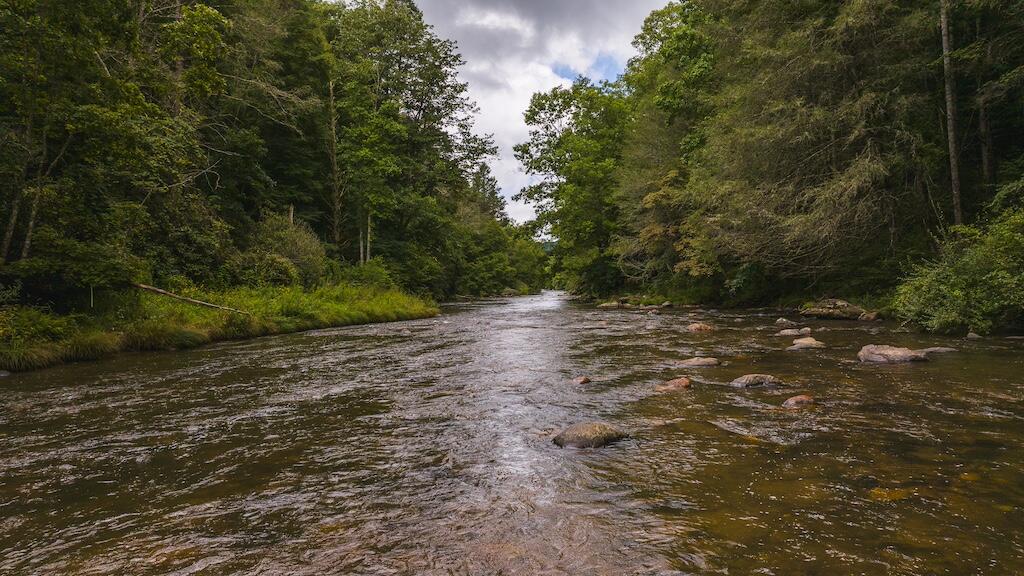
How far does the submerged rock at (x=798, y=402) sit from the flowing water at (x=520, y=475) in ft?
0.51

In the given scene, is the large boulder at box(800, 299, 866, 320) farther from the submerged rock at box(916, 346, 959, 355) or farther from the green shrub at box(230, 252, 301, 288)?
the green shrub at box(230, 252, 301, 288)

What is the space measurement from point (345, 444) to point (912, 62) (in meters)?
17.6

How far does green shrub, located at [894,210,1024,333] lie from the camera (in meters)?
8.84

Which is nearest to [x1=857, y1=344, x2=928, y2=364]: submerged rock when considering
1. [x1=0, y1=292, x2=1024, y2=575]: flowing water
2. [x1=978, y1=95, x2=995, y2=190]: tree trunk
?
[x1=0, y1=292, x2=1024, y2=575]: flowing water

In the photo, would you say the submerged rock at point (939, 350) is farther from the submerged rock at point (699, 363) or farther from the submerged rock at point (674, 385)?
the submerged rock at point (674, 385)

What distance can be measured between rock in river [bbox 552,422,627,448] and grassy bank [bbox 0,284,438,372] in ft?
32.6

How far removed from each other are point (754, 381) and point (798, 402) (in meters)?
1.06

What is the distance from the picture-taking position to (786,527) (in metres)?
2.77

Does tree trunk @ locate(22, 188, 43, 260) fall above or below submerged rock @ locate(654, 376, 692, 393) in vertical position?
above

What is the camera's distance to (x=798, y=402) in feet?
17.4

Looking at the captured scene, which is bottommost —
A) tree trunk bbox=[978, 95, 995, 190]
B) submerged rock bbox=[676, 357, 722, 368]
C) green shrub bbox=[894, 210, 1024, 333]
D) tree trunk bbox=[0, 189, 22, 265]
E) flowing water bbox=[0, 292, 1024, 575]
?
submerged rock bbox=[676, 357, 722, 368]

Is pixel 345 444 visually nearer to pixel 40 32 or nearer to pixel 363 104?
pixel 40 32

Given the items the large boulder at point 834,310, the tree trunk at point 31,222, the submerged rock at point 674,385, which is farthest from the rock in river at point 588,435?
the large boulder at point 834,310

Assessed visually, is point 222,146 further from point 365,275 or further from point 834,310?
point 834,310
